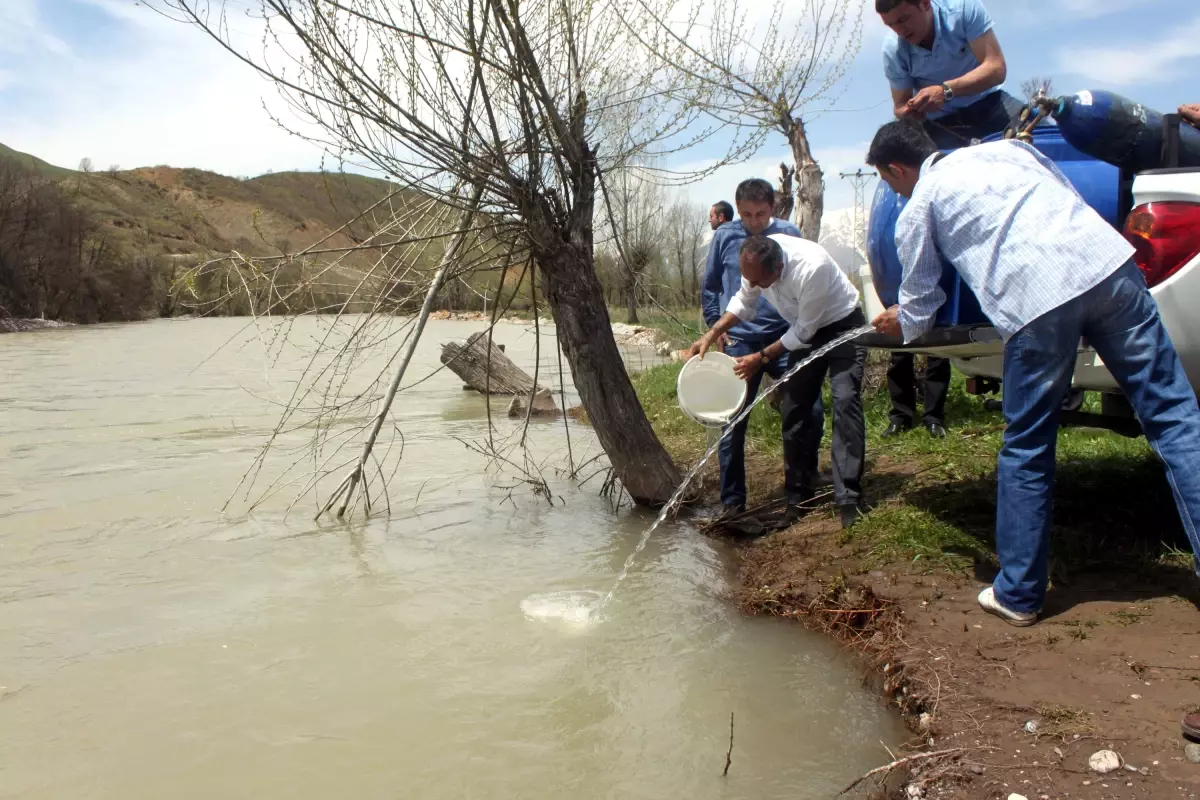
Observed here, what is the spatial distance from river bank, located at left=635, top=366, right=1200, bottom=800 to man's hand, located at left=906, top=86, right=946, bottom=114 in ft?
6.66

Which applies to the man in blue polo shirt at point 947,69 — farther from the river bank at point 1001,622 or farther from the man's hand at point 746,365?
the river bank at point 1001,622

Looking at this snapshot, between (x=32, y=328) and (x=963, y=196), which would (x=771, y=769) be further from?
(x=32, y=328)

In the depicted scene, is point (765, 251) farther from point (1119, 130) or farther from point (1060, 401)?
point (1060, 401)

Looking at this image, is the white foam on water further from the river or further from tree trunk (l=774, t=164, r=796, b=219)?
tree trunk (l=774, t=164, r=796, b=219)

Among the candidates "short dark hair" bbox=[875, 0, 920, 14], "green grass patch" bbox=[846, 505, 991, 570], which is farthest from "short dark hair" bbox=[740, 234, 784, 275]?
"green grass patch" bbox=[846, 505, 991, 570]

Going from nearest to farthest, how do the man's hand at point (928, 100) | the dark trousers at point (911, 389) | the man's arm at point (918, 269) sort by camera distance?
the man's arm at point (918, 269)
the man's hand at point (928, 100)
the dark trousers at point (911, 389)

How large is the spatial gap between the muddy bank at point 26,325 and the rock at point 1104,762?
36.9 metres

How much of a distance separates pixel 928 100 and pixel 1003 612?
233cm

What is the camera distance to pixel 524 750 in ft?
9.53

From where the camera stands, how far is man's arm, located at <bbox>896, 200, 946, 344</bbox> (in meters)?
3.26

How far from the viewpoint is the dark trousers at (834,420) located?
4.74m

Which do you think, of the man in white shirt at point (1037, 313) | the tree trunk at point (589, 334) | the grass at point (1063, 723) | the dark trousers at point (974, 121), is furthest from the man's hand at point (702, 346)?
the grass at point (1063, 723)

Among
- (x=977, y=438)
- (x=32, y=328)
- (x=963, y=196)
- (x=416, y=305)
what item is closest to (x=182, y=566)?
(x=416, y=305)

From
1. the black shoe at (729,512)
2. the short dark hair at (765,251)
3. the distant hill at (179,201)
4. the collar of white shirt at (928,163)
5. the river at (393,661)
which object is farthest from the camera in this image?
the distant hill at (179,201)
